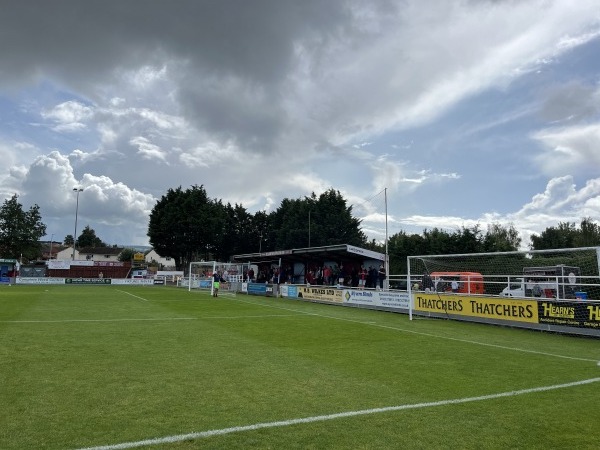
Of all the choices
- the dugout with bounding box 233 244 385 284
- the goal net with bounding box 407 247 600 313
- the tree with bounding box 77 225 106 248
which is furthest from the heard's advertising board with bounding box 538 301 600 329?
the tree with bounding box 77 225 106 248

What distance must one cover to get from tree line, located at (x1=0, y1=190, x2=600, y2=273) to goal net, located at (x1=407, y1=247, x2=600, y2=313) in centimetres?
3041

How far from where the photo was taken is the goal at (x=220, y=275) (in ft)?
131

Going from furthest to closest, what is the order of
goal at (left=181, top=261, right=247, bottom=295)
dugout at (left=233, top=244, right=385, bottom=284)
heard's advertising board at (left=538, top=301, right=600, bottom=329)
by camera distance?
goal at (left=181, top=261, right=247, bottom=295) < dugout at (left=233, top=244, right=385, bottom=284) < heard's advertising board at (left=538, top=301, right=600, bottom=329)

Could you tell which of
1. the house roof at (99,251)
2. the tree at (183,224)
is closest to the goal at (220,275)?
the tree at (183,224)

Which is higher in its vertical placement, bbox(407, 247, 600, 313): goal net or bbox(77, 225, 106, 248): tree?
bbox(77, 225, 106, 248): tree

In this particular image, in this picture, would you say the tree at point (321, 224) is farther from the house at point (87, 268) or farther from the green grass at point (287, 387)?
the green grass at point (287, 387)

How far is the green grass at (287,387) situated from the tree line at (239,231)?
44.1 meters

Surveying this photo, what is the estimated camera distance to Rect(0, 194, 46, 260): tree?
2832 inches

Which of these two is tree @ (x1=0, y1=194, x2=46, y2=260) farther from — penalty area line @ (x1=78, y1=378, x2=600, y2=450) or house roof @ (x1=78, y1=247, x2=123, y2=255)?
penalty area line @ (x1=78, y1=378, x2=600, y2=450)

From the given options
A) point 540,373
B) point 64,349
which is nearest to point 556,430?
point 540,373

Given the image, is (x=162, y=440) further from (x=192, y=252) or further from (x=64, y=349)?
(x=192, y=252)

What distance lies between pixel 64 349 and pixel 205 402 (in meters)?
5.48

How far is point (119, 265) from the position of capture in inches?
2709

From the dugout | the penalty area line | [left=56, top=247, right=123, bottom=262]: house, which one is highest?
[left=56, top=247, right=123, bottom=262]: house
